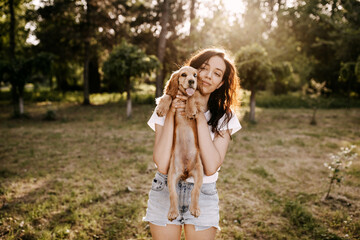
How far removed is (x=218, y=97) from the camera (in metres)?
2.48

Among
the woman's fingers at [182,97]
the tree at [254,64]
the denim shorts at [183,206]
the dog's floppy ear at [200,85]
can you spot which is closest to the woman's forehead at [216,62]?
the dog's floppy ear at [200,85]

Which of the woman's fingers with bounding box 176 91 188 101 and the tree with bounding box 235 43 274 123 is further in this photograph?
the tree with bounding box 235 43 274 123

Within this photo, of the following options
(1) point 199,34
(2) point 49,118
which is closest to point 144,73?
(2) point 49,118

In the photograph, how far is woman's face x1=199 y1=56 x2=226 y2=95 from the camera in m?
2.25

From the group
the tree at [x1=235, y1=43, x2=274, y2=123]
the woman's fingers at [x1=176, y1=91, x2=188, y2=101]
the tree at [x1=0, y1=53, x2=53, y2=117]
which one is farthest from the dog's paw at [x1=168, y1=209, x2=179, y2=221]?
the tree at [x1=0, y1=53, x2=53, y2=117]

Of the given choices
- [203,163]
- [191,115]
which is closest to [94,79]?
[191,115]

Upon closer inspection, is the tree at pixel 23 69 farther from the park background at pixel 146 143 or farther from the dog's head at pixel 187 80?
the dog's head at pixel 187 80

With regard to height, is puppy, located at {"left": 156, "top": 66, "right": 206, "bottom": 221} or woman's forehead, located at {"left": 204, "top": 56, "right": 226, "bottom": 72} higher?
woman's forehead, located at {"left": 204, "top": 56, "right": 226, "bottom": 72}

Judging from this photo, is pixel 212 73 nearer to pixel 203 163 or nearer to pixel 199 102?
pixel 199 102

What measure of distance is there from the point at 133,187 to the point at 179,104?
3.61 meters

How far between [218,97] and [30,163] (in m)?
6.08

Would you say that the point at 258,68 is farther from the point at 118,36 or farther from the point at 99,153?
the point at 118,36

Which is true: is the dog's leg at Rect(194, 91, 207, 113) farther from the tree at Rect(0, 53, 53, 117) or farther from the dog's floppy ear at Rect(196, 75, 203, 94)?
the tree at Rect(0, 53, 53, 117)

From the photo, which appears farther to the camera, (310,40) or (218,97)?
(310,40)
